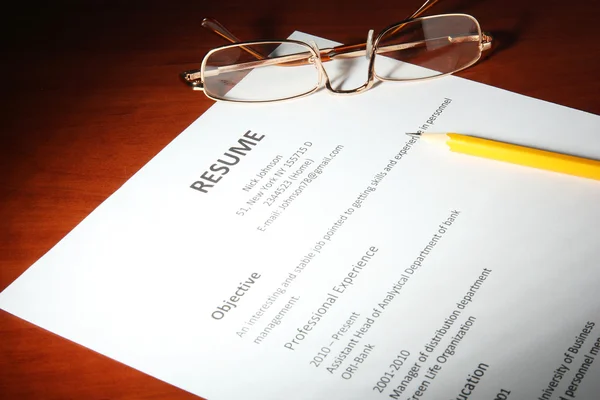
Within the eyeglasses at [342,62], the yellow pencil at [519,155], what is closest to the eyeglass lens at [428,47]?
the eyeglasses at [342,62]

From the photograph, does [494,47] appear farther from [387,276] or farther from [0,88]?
[0,88]

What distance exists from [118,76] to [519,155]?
0.44m

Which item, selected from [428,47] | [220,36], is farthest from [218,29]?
[428,47]

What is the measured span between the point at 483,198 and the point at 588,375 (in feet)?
0.60

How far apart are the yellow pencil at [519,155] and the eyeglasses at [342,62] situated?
110mm

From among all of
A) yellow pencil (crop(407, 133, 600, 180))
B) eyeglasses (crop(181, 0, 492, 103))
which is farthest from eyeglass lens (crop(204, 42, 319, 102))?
yellow pencil (crop(407, 133, 600, 180))

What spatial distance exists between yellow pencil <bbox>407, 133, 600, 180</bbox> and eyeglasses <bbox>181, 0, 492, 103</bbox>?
11 centimetres

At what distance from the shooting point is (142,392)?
54cm

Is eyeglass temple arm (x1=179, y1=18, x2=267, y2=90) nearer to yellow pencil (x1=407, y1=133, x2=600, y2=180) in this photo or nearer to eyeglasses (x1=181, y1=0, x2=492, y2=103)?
eyeglasses (x1=181, y1=0, x2=492, y2=103)

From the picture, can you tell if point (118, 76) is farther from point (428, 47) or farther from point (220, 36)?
point (428, 47)

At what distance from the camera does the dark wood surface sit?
2.21ft

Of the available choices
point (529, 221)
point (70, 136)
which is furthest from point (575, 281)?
point (70, 136)

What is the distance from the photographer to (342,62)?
30.8 inches

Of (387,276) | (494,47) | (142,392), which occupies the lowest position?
(142,392)
